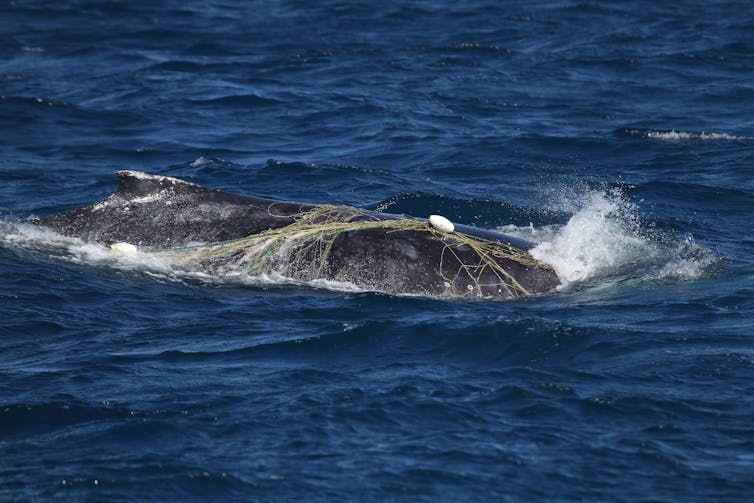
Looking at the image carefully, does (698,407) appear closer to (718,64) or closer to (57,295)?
(57,295)

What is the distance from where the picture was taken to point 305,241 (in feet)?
45.4

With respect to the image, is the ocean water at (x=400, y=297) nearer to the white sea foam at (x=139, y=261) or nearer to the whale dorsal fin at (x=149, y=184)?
the white sea foam at (x=139, y=261)

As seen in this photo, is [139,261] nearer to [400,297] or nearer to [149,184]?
[149,184]

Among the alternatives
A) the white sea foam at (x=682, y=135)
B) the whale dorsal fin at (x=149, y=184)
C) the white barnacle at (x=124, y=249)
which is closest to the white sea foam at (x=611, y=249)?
the white sea foam at (x=682, y=135)

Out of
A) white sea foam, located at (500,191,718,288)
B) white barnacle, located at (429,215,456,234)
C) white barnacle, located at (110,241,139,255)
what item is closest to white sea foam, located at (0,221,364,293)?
white barnacle, located at (110,241,139,255)

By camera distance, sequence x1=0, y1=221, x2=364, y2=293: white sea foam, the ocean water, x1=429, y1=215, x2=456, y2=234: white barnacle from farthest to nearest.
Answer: x1=429, y1=215, x2=456, y2=234: white barnacle < x1=0, y1=221, x2=364, y2=293: white sea foam < the ocean water

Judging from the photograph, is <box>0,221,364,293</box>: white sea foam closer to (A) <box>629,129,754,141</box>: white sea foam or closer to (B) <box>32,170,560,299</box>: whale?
(B) <box>32,170,560,299</box>: whale

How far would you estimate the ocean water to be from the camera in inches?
361

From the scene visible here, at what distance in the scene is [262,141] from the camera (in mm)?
22094

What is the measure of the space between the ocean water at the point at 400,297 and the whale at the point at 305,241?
10.8 inches

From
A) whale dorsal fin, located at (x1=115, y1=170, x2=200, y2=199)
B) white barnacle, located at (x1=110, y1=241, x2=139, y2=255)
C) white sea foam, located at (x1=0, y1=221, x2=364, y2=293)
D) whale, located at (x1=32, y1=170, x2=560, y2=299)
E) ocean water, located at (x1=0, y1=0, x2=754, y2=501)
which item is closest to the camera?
ocean water, located at (x1=0, y1=0, x2=754, y2=501)

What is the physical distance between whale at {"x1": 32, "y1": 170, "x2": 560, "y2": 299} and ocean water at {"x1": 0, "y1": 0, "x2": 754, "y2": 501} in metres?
0.27

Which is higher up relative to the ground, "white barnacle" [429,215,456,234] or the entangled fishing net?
"white barnacle" [429,215,456,234]

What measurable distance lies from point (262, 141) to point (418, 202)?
5394 mm
